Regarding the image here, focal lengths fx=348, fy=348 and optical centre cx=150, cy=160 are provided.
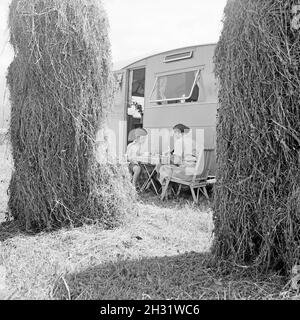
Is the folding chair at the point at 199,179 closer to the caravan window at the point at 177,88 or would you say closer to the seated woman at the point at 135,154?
the seated woman at the point at 135,154

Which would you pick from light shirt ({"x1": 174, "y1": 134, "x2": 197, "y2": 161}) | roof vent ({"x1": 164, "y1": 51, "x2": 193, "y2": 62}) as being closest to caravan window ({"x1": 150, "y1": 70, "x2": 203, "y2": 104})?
roof vent ({"x1": 164, "y1": 51, "x2": 193, "y2": 62})

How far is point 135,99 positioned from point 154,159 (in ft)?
10.8

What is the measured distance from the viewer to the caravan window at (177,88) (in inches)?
283

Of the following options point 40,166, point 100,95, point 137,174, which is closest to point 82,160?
point 40,166

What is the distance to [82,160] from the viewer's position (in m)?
4.44

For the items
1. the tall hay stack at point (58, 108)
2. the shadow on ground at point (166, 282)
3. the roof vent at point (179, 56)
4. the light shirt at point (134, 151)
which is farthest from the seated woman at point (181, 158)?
the shadow on ground at point (166, 282)

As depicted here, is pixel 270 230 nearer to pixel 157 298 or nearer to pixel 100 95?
pixel 157 298

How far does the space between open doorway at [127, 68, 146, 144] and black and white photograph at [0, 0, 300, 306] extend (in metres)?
1.84

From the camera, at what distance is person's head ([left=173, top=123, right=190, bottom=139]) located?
701cm

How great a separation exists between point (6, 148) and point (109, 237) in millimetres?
1901

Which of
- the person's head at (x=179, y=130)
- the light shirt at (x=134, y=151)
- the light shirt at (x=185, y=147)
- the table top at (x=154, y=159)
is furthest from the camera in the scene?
the light shirt at (x=134, y=151)

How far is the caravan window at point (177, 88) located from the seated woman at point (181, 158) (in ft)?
2.46

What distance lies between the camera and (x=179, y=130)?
705cm

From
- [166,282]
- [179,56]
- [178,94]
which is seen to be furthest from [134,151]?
[166,282]
